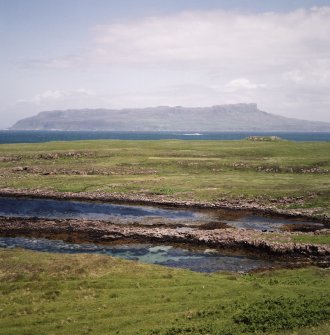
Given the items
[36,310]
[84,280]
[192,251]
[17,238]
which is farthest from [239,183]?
[36,310]

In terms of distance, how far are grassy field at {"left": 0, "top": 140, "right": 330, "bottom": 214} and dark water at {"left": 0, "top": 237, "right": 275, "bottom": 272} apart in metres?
29.2

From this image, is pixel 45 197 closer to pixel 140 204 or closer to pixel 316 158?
pixel 140 204

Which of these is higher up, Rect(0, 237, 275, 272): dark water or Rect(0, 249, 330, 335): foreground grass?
Rect(0, 249, 330, 335): foreground grass

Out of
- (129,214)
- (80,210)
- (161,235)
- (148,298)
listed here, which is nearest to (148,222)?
(129,214)

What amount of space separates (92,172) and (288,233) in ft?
212

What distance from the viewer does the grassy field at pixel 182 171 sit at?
85.1 m

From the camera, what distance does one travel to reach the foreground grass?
28859 millimetres

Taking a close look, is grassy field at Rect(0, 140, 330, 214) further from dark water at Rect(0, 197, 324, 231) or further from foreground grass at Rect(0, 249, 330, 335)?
foreground grass at Rect(0, 249, 330, 335)

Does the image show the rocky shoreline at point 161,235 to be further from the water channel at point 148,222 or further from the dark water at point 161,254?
the dark water at point 161,254

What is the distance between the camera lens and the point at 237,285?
3688 centimetres

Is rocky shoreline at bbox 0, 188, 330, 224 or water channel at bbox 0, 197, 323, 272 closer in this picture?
water channel at bbox 0, 197, 323, 272

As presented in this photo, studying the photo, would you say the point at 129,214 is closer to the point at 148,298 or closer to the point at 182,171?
the point at 148,298

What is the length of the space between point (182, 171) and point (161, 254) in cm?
6072

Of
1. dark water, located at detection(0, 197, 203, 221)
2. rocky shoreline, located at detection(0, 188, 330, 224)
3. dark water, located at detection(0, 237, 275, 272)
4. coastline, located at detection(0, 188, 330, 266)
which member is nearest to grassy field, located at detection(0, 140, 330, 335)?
coastline, located at detection(0, 188, 330, 266)
